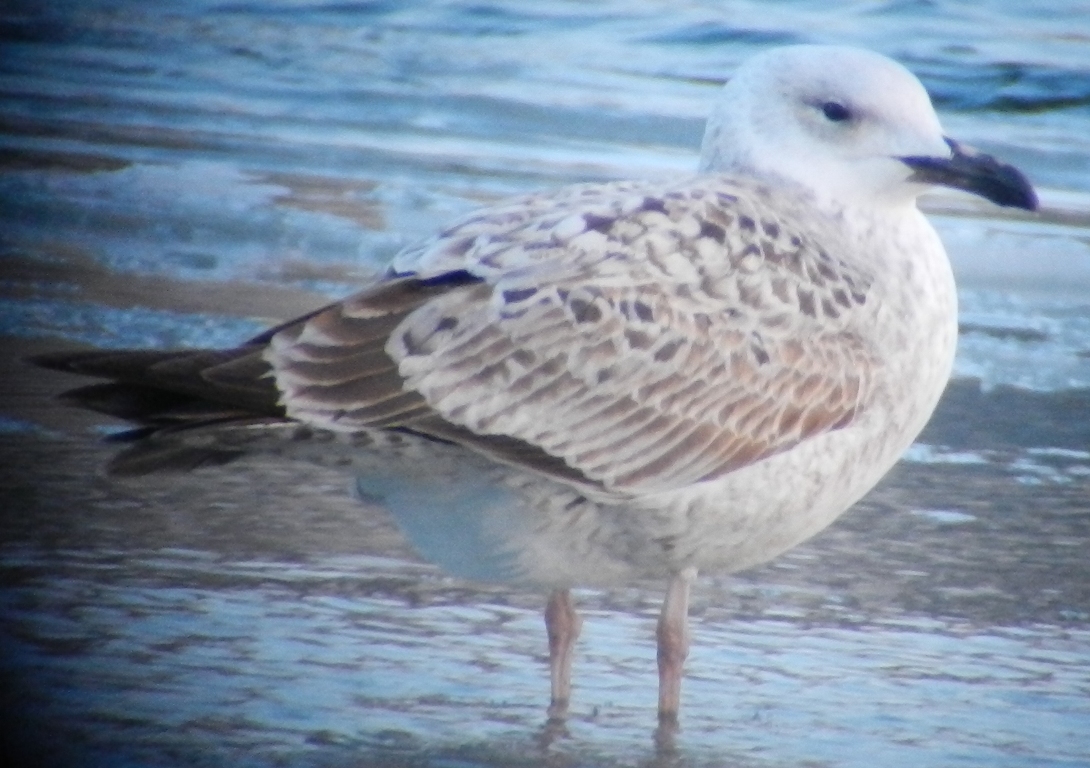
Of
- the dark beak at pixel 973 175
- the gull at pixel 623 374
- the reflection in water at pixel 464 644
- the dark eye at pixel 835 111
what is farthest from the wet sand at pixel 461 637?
the dark eye at pixel 835 111

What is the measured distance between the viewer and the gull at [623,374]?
3.52 metres

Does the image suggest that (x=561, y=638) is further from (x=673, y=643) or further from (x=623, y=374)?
(x=623, y=374)

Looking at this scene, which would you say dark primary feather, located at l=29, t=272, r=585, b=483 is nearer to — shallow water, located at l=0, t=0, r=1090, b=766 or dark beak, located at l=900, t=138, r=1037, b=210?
shallow water, located at l=0, t=0, r=1090, b=766

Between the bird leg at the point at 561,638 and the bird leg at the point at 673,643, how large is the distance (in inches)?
7.2

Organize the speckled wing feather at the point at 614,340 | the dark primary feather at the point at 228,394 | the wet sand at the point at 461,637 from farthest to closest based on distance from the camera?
the wet sand at the point at 461,637
the speckled wing feather at the point at 614,340
the dark primary feather at the point at 228,394

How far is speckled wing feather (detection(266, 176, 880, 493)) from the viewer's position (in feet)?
11.7

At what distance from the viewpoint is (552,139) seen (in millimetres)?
11023

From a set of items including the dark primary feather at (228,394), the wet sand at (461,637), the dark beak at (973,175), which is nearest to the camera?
the dark primary feather at (228,394)

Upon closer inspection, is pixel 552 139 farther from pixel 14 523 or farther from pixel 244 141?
pixel 14 523

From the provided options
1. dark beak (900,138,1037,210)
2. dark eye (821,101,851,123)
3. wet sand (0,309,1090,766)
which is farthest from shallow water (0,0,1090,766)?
dark eye (821,101,851,123)

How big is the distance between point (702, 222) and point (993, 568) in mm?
1454

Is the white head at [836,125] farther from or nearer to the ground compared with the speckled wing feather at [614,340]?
farther from the ground

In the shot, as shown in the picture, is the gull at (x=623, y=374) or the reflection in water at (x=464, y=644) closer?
the gull at (x=623, y=374)

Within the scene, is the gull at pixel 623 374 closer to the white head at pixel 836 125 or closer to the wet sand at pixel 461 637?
the white head at pixel 836 125
